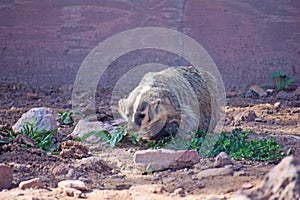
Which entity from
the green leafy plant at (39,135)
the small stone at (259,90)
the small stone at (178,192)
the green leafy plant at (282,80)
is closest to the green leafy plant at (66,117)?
the green leafy plant at (39,135)

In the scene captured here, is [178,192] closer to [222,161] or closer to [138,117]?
[222,161]

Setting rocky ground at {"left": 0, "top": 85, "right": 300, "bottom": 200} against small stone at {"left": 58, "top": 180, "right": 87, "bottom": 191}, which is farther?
small stone at {"left": 58, "top": 180, "right": 87, "bottom": 191}

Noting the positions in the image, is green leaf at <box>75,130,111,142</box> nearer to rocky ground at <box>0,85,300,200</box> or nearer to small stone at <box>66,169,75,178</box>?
rocky ground at <box>0,85,300,200</box>

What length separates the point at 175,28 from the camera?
6605mm

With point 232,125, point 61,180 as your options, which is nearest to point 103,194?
point 61,180

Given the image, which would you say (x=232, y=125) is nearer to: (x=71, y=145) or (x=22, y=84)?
(x=71, y=145)

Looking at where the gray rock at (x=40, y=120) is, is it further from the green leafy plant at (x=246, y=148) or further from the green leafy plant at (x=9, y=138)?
the green leafy plant at (x=246, y=148)

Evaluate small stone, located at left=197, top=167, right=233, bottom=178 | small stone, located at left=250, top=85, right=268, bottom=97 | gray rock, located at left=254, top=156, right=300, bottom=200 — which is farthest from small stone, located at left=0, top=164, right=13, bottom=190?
small stone, located at left=250, top=85, right=268, bottom=97

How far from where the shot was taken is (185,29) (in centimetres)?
661

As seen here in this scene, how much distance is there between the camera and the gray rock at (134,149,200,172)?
11.4ft

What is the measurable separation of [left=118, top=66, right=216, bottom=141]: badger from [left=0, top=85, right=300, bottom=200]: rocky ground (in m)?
0.22

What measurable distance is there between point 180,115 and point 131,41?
2660mm

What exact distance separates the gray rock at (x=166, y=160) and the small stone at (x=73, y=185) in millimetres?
577

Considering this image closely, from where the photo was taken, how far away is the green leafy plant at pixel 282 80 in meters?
6.47
